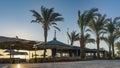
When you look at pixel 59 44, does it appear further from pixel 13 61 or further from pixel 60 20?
pixel 60 20

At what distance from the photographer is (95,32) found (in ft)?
160

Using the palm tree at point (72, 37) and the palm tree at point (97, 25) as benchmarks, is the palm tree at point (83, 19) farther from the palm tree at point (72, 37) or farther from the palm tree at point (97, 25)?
the palm tree at point (72, 37)

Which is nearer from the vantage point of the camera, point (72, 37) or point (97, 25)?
point (97, 25)

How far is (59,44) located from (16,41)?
467 cm

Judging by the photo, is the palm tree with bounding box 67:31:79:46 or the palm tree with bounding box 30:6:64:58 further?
the palm tree with bounding box 67:31:79:46

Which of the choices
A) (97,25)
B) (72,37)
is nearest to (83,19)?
(97,25)

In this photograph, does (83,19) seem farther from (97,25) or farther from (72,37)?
(72,37)

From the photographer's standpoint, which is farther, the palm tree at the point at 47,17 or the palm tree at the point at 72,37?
the palm tree at the point at 72,37

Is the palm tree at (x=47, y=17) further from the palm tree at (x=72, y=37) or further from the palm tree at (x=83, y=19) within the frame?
the palm tree at (x=72, y=37)

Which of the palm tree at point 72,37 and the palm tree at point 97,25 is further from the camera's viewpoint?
the palm tree at point 72,37

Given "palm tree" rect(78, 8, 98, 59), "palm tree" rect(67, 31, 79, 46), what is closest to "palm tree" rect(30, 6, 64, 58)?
"palm tree" rect(78, 8, 98, 59)

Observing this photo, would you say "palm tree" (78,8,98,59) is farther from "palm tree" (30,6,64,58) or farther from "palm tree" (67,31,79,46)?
"palm tree" (67,31,79,46)

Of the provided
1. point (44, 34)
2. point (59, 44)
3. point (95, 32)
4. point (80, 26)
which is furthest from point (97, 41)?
point (59, 44)

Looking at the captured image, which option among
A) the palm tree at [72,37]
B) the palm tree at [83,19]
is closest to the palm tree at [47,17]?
the palm tree at [83,19]
